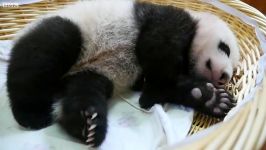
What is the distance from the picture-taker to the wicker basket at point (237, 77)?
87 centimetres

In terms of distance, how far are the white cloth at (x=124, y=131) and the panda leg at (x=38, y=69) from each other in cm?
5

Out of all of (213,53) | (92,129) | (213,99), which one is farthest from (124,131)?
(213,53)

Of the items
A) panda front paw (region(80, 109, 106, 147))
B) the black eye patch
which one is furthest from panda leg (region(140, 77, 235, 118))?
panda front paw (region(80, 109, 106, 147))

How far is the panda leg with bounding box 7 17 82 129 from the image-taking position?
3.95 feet

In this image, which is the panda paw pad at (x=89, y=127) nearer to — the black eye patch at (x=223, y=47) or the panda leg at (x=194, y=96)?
the panda leg at (x=194, y=96)

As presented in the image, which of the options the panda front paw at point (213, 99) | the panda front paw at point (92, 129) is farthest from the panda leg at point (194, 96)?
the panda front paw at point (92, 129)

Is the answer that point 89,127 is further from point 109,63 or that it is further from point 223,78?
point 223,78

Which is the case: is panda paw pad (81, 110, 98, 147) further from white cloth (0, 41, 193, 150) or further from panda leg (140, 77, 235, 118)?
panda leg (140, 77, 235, 118)

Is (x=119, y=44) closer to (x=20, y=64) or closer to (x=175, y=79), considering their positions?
(x=175, y=79)

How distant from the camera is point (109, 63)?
4.53ft

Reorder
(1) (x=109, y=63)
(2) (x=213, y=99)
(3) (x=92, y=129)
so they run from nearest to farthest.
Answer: (3) (x=92, y=129) < (2) (x=213, y=99) < (1) (x=109, y=63)

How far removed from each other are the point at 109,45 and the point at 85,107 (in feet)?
1.04

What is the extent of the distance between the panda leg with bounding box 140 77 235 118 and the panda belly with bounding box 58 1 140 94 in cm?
10

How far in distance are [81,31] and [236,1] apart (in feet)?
2.14
